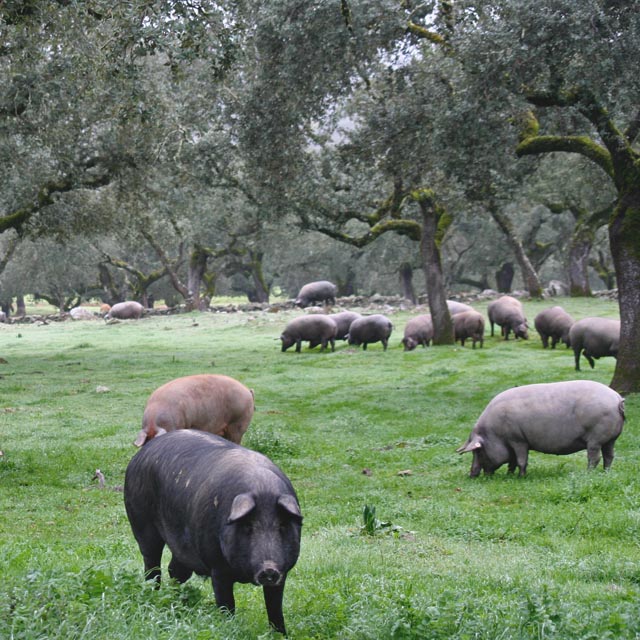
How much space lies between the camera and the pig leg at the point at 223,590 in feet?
18.8

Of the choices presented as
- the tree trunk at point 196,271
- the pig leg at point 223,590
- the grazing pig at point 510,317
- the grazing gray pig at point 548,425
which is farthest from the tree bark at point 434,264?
the tree trunk at point 196,271

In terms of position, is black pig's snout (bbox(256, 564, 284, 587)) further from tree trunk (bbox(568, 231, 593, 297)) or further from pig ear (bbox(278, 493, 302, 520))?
tree trunk (bbox(568, 231, 593, 297))

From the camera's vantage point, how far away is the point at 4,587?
18.2 feet

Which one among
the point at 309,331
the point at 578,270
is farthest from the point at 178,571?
the point at 578,270

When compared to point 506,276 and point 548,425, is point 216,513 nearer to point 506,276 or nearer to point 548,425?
point 548,425

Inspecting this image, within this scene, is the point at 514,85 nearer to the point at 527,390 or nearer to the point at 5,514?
the point at 527,390

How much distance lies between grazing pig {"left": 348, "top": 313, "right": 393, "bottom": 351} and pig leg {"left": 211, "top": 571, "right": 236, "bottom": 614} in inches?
986

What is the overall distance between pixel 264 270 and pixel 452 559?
63810 mm

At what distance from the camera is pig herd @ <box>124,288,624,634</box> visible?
17.9 ft

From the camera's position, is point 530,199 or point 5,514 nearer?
point 5,514

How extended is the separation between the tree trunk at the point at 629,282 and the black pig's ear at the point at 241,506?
44.1ft

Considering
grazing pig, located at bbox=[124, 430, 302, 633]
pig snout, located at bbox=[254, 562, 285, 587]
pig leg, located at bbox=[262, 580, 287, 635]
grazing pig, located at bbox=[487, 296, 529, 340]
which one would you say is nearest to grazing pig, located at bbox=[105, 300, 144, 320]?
grazing pig, located at bbox=[487, 296, 529, 340]

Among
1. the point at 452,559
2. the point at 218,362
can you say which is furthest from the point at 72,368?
the point at 452,559

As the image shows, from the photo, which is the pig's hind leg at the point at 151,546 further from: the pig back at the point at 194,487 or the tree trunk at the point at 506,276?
the tree trunk at the point at 506,276
